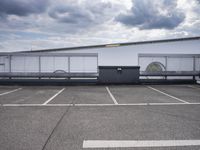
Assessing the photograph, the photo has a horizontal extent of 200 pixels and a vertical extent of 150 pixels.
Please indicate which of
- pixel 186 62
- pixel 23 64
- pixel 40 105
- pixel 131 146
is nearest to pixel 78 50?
pixel 23 64

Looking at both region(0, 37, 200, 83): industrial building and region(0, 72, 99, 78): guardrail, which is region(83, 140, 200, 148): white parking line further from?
region(0, 72, 99, 78): guardrail

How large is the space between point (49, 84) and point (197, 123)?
384 inches

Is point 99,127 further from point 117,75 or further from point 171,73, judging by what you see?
point 171,73

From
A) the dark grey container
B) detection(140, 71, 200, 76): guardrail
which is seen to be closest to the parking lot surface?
the dark grey container

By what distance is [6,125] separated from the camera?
160 inches

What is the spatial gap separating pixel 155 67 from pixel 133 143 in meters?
11.2

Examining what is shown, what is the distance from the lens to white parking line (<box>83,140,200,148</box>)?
311 cm

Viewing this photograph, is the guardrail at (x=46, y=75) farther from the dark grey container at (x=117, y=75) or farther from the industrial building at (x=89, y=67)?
the dark grey container at (x=117, y=75)

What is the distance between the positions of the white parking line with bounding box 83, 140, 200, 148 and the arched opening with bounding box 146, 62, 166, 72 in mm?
10549

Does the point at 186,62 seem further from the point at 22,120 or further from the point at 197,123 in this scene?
the point at 22,120

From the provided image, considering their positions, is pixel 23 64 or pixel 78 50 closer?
pixel 23 64

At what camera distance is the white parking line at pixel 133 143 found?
3.11 metres

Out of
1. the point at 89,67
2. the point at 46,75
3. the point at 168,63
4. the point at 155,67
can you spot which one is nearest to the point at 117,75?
the point at 89,67

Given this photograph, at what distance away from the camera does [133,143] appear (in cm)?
320
